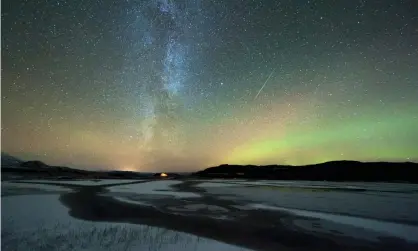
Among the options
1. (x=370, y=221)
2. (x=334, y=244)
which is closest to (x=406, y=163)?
(x=370, y=221)

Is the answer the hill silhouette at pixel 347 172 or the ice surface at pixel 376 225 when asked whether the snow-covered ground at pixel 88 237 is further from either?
the hill silhouette at pixel 347 172

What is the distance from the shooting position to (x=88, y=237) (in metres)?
10.5

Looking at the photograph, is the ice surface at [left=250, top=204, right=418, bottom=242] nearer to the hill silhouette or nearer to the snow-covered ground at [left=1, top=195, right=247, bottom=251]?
the snow-covered ground at [left=1, top=195, right=247, bottom=251]

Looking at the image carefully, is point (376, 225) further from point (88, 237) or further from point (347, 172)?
point (347, 172)

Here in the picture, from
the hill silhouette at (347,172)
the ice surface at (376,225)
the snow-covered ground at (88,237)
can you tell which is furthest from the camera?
the hill silhouette at (347,172)

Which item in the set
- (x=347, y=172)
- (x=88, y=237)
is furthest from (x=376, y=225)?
(x=347, y=172)

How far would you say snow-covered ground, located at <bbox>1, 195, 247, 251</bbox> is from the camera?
9328 mm

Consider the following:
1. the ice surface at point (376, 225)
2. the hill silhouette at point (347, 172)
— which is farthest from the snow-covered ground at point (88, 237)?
the hill silhouette at point (347, 172)

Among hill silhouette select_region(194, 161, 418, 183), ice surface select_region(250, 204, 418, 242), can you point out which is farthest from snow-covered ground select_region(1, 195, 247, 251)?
hill silhouette select_region(194, 161, 418, 183)

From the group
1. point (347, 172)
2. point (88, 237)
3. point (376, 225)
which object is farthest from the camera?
point (347, 172)

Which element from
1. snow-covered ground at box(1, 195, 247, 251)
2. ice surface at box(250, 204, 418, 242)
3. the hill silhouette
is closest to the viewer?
snow-covered ground at box(1, 195, 247, 251)

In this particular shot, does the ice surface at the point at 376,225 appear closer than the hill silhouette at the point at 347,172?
Yes

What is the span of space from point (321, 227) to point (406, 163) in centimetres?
11912

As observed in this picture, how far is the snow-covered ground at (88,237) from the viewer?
933 centimetres
